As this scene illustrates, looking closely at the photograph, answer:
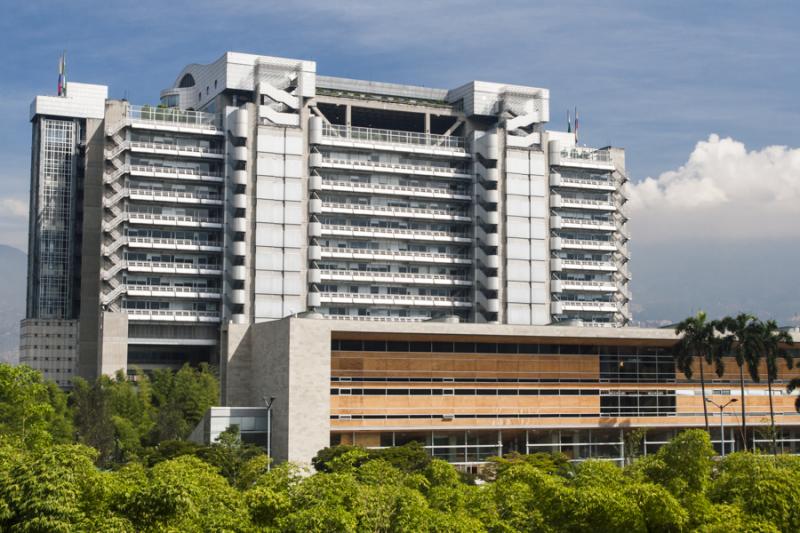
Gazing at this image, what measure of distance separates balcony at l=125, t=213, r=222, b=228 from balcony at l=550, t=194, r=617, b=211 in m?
58.6

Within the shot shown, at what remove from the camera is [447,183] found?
184 m

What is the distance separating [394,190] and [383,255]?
36.8 ft

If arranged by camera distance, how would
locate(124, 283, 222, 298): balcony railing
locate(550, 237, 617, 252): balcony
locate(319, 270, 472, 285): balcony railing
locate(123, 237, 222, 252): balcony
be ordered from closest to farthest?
locate(124, 283, 222, 298): balcony railing
locate(123, 237, 222, 252): balcony
locate(319, 270, 472, 285): balcony railing
locate(550, 237, 617, 252): balcony

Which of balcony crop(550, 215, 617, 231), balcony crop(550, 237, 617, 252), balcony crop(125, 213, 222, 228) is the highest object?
balcony crop(550, 215, 617, 231)

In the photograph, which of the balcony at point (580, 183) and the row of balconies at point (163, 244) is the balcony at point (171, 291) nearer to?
the row of balconies at point (163, 244)

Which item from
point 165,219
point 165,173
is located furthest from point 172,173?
point 165,219

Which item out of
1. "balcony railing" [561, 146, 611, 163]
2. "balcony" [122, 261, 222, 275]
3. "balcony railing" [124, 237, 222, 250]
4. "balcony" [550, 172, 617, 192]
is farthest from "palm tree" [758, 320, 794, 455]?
"balcony railing" [124, 237, 222, 250]

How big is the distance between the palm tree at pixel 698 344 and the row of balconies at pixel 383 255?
210 feet

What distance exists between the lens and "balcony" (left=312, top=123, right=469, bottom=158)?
6973 inches

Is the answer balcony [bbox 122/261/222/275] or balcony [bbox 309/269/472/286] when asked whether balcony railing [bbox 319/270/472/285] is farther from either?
balcony [bbox 122/261/222/275]

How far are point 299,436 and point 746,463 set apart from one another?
58472 mm

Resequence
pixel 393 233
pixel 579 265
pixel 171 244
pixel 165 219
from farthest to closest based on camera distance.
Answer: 1. pixel 579 265
2. pixel 393 233
3. pixel 165 219
4. pixel 171 244

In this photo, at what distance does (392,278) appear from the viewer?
581 feet

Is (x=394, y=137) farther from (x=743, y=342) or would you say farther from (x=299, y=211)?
(x=743, y=342)
